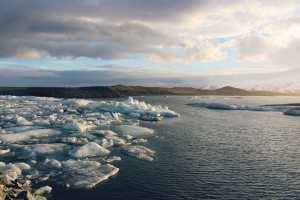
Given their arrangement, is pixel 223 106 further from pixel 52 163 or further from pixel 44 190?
pixel 44 190

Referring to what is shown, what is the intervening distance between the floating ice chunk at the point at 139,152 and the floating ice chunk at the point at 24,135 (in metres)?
10.7

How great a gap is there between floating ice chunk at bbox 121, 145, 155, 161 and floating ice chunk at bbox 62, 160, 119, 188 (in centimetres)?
400

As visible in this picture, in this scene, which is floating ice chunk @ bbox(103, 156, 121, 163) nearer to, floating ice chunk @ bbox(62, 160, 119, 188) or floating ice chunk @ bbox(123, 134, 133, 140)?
floating ice chunk @ bbox(62, 160, 119, 188)

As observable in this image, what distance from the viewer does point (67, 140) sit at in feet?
98.8

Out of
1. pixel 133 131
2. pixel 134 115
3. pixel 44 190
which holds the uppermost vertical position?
pixel 134 115

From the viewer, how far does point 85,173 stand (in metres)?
20.0

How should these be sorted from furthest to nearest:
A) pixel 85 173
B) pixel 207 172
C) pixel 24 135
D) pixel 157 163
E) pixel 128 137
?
pixel 128 137 → pixel 24 135 → pixel 157 163 → pixel 207 172 → pixel 85 173

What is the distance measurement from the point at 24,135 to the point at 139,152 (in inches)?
524

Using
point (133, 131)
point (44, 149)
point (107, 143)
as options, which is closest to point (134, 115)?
point (133, 131)

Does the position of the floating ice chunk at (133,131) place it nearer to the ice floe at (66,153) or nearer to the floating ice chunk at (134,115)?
the ice floe at (66,153)

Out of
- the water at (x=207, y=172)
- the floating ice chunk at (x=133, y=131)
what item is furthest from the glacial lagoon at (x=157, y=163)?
the floating ice chunk at (x=133, y=131)

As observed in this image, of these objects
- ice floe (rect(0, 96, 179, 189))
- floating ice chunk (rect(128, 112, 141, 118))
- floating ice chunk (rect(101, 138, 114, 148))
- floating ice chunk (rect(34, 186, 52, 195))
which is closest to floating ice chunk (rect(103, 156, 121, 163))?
ice floe (rect(0, 96, 179, 189))

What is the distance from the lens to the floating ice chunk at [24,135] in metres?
29.9

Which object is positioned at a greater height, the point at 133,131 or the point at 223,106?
the point at 223,106
